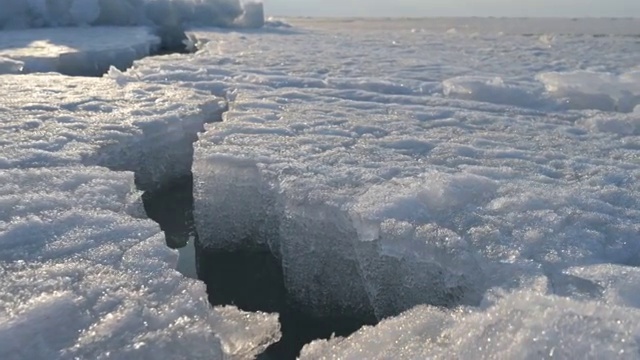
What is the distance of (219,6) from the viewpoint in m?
14.3

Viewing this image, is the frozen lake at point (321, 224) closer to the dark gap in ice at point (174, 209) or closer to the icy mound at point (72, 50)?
the dark gap in ice at point (174, 209)

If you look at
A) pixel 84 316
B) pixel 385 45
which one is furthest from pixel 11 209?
pixel 385 45

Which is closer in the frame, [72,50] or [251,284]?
[251,284]

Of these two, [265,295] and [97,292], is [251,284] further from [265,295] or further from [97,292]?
[97,292]

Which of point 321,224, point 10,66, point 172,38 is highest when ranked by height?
point 321,224

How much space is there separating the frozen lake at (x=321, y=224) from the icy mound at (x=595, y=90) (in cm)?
3

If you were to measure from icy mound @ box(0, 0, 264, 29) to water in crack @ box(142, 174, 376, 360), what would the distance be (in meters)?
9.91

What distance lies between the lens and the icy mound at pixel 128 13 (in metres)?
11.9

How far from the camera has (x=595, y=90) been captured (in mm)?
5211

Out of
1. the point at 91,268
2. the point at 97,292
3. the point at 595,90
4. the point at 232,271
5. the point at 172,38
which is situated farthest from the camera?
the point at 172,38

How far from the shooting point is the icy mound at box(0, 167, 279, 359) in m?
1.68

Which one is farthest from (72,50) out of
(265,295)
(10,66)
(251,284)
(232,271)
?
(265,295)

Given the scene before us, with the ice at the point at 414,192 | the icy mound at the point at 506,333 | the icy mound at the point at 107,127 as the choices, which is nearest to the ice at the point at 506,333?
the icy mound at the point at 506,333

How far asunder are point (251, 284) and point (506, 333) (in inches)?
61.0
